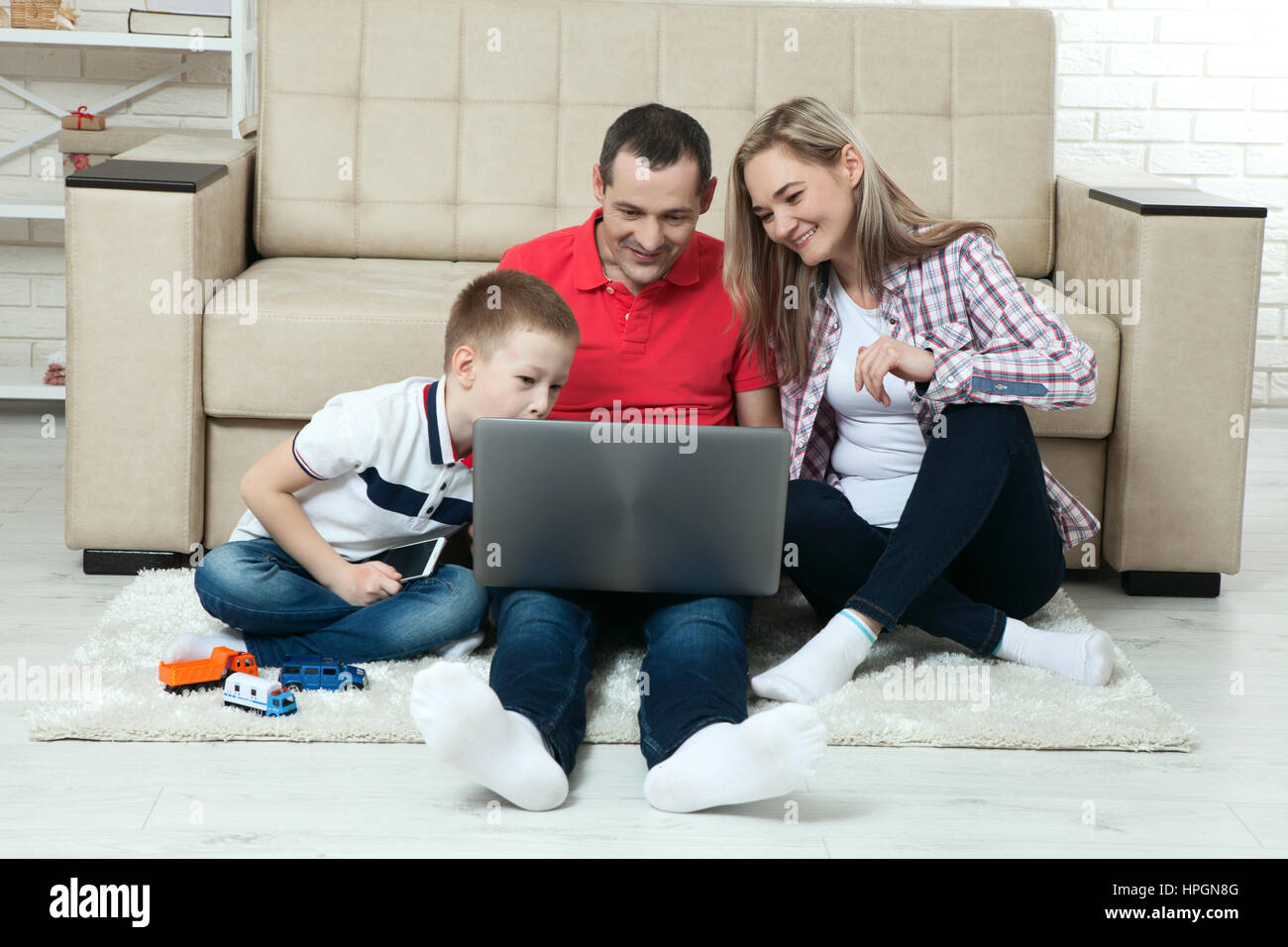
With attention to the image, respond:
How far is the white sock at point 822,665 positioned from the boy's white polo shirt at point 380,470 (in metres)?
0.40

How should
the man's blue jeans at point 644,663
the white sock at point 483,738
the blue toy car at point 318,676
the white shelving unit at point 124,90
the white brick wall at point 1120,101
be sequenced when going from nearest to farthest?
the white sock at point 483,738 < the man's blue jeans at point 644,663 < the blue toy car at point 318,676 < the white shelving unit at point 124,90 < the white brick wall at point 1120,101

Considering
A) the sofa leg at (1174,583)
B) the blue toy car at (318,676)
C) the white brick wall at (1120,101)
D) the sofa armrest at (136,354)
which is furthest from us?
the white brick wall at (1120,101)

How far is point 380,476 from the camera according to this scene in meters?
1.51

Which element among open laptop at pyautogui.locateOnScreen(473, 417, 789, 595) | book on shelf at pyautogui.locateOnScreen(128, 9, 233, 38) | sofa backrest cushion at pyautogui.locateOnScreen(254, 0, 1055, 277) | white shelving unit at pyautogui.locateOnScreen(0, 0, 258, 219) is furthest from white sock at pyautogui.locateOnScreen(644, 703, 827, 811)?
book on shelf at pyautogui.locateOnScreen(128, 9, 233, 38)

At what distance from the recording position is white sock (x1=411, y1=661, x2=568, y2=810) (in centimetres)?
108

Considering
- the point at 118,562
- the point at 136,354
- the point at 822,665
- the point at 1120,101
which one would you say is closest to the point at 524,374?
the point at 822,665

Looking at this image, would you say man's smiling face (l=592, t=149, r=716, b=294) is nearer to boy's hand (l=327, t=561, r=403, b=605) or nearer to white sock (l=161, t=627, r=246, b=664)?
boy's hand (l=327, t=561, r=403, b=605)

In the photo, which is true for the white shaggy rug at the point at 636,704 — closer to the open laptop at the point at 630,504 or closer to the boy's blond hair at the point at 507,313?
the open laptop at the point at 630,504

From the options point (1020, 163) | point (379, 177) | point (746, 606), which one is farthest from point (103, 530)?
point (1020, 163)

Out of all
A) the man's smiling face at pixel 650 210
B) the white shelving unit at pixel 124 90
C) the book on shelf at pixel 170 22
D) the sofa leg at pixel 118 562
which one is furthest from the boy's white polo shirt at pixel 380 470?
the book on shelf at pixel 170 22

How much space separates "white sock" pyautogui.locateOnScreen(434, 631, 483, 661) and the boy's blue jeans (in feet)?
0.07

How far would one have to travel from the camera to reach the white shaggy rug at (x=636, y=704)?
1.33 m

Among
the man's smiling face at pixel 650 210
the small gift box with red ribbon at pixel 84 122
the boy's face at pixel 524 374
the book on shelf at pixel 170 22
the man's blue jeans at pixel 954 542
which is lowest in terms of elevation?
the man's blue jeans at pixel 954 542

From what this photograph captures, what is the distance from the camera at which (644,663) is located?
1.36 m
